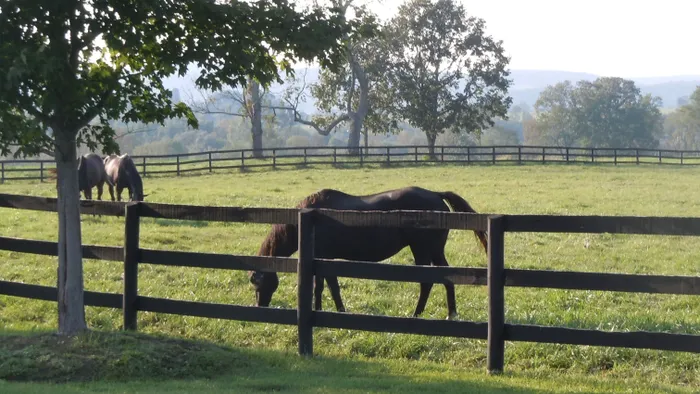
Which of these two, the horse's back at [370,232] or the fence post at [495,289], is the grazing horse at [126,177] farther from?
the fence post at [495,289]

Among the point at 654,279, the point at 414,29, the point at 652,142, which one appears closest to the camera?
the point at 654,279

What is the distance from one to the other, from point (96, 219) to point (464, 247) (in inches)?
347

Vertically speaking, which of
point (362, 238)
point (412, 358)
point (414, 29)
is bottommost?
point (412, 358)

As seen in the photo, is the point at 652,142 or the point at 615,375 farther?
the point at 652,142

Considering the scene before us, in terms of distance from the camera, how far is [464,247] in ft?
51.7

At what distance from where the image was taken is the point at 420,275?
713cm

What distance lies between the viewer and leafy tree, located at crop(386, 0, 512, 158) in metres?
57.8

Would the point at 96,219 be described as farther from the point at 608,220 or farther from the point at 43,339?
the point at 608,220

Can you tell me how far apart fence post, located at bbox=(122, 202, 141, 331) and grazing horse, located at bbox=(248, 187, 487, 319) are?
5.81 feet

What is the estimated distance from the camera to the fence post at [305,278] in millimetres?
7477

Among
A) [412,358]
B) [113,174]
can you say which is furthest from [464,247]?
[113,174]

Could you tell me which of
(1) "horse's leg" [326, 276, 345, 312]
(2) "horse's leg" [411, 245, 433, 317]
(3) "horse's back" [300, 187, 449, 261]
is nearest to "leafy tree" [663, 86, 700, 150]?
(3) "horse's back" [300, 187, 449, 261]

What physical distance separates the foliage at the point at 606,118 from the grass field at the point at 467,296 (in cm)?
6991

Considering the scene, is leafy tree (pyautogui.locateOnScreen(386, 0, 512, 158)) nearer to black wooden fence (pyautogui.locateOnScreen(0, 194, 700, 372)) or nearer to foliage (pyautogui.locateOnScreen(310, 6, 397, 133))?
foliage (pyautogui.locateOnScreen(310, 6, 397, 133))
